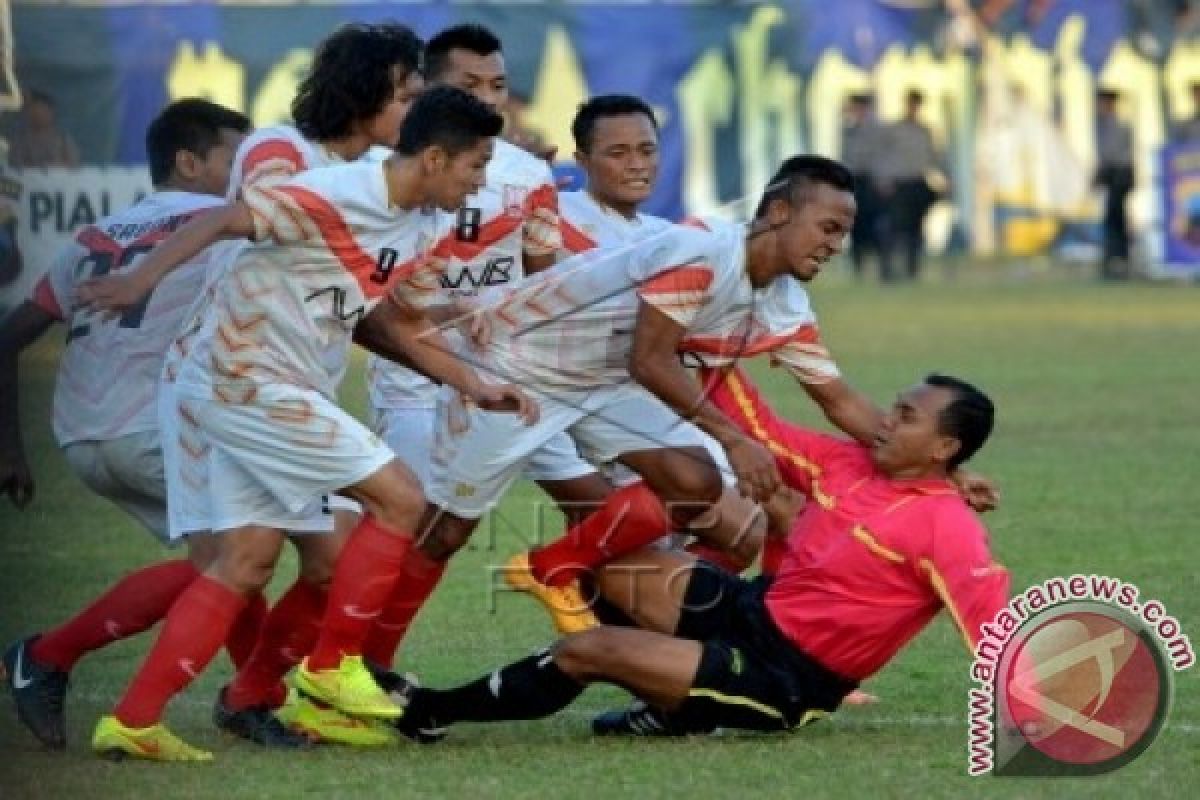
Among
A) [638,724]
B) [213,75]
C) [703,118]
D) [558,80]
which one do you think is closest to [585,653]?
[638,724]

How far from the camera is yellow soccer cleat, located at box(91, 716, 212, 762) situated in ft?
25.4

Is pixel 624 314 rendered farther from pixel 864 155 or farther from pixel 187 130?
pixel 864 155

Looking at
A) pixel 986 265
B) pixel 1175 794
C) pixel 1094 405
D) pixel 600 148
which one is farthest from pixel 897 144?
pixel 1175 794

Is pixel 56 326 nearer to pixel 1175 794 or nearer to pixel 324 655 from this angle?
pixel 324 655

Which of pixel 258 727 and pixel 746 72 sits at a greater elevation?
pixel 258 727

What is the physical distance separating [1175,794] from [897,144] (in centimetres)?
2899

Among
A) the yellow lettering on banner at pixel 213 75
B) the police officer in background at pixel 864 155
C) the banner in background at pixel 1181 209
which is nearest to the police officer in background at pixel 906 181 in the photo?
the police officer in background at pixel 864 155

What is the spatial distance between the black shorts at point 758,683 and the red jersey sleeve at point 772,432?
46 cm

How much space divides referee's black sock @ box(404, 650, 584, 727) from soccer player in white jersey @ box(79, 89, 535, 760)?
0.56 feet

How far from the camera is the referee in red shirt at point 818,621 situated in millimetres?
8008

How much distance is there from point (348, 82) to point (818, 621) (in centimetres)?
205

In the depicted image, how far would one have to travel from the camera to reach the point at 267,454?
7.93 meters

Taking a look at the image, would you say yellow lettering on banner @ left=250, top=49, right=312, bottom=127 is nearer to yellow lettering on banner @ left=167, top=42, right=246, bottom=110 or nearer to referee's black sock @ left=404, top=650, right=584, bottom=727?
yellow lettering on banner @ left=167, top=42, right=246, bottom=110

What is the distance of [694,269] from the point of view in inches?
334
